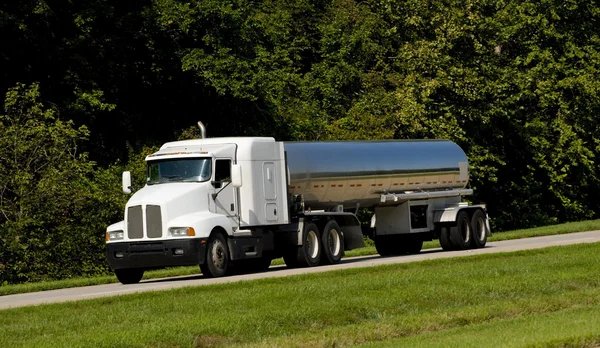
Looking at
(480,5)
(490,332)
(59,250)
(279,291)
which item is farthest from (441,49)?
(490,332)

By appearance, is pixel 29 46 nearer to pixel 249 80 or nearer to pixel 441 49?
pixel 249 80

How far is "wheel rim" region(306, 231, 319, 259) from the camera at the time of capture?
93.9 ft

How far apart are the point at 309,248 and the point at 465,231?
6801mm

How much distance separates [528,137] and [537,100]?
207cm

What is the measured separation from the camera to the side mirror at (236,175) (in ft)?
85.7

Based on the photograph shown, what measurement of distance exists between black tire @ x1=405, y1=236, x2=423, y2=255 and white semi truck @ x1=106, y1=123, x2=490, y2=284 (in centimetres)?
3

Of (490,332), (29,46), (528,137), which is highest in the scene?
(29,46)

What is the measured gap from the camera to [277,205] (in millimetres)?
27938

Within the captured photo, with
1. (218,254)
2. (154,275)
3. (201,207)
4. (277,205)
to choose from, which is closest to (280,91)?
(154,275)

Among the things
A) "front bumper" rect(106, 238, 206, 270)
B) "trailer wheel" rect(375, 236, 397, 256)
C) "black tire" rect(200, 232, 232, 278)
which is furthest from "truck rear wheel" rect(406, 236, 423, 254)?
"front bumper" rect(106, 238, 206, 270)

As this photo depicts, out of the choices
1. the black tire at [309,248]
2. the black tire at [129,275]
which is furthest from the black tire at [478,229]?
the black tire at [129,275]

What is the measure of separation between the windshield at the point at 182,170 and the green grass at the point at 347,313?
434 cm

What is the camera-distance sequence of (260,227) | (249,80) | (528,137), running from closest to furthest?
(260,227) → (249,80) → (528,137)

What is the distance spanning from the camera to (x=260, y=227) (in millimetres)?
27625
